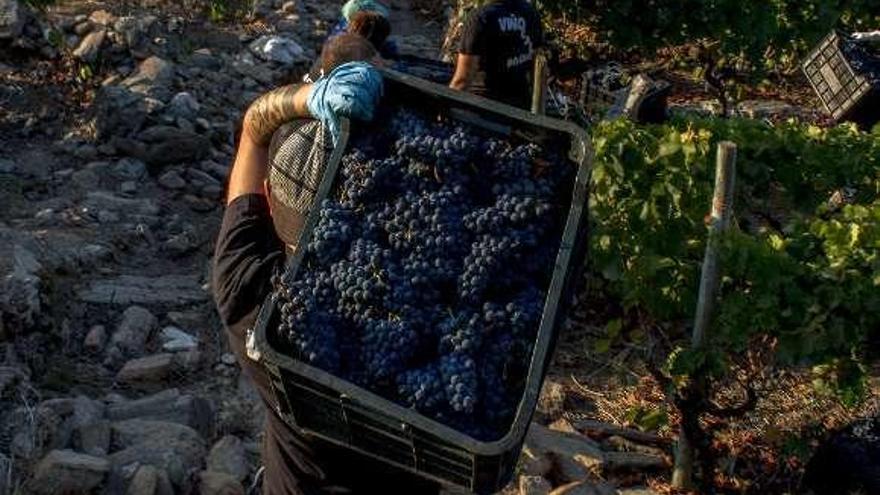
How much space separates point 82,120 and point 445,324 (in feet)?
21.8

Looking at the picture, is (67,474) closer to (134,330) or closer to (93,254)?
(134,330)

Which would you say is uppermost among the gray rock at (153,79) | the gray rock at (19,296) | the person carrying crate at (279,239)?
the person carrying crate at (279,239)

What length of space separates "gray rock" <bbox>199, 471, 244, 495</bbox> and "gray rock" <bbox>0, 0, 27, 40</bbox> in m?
5.70

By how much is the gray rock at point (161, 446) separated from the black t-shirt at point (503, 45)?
7.43 ft

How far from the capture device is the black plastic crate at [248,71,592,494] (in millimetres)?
1635

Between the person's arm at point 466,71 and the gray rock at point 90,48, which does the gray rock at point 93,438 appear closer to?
the person's arm at point 466,71

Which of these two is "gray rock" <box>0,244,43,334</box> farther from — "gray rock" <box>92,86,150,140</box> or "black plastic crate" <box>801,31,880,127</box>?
"black plastic crate" <box>801,31,880,127</box>

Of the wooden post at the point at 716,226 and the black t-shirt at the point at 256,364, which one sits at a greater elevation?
the wooden post at the point at 716,226

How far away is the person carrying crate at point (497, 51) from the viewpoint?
5406 millimetres

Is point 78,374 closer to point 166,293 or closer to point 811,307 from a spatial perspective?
point 166,293

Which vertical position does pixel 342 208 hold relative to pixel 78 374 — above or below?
above

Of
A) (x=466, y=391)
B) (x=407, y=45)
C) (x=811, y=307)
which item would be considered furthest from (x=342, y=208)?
(x=407, y=45)

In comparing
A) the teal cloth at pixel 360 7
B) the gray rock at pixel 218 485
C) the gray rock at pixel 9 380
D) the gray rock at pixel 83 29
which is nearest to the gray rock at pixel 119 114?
the gray rock at pixel 83 29

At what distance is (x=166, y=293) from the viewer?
19.5 ft
